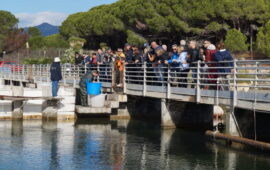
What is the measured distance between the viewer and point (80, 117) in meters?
25.3

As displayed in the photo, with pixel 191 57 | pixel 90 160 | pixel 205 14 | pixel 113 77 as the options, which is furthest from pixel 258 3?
pixel 90 160

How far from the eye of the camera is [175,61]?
63.8 ft

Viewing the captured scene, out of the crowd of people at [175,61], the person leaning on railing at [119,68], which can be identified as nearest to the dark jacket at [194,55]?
the crowd of people at [175,61]

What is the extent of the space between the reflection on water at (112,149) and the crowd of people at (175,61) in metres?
1.91

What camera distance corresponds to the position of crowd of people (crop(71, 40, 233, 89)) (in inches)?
696

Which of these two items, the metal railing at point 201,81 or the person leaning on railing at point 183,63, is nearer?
the metal railing at point 201,81

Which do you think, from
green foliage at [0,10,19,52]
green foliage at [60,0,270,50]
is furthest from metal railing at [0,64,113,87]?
green foliage at [0,10,19,52]

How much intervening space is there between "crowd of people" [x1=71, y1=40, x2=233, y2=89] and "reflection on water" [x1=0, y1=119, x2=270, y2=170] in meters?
1.91

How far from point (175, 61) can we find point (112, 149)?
3773 millimetres

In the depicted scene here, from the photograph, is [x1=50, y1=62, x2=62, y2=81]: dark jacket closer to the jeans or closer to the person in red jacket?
the jeans

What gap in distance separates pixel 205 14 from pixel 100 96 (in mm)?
33191

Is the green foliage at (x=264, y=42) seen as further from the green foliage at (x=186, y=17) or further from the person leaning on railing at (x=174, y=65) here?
the person leaning on railing at (x=174, y=65)

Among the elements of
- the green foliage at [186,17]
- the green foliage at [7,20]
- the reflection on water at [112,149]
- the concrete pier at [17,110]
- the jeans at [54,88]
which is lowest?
the reflection on water at [112,149]

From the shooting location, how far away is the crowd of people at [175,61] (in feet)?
58.0
